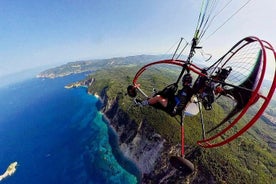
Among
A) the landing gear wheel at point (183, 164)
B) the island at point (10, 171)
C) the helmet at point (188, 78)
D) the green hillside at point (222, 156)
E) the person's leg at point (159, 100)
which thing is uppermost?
the helmet at point (188, 78)

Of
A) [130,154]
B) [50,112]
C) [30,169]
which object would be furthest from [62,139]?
[50,112]

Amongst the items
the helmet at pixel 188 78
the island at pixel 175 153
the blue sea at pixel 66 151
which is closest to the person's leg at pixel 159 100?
the helmet at pixel 188 78

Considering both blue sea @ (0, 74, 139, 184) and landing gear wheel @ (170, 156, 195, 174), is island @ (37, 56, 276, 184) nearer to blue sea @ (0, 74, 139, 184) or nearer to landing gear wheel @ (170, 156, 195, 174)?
blue sea @ (0, 74, 139, 184)

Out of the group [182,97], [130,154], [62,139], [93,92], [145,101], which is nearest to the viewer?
[182,97]

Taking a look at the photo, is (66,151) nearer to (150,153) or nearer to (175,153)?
(150,153)

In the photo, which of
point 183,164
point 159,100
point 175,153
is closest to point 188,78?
point 159,100

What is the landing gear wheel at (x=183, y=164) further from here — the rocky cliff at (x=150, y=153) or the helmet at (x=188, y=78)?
the rocky cliff at (x=150, y=153)

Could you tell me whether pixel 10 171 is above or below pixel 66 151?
below

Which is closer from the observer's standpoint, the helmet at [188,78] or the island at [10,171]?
the helmet at [188,78]

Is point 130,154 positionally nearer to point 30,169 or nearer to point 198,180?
point 198,180
